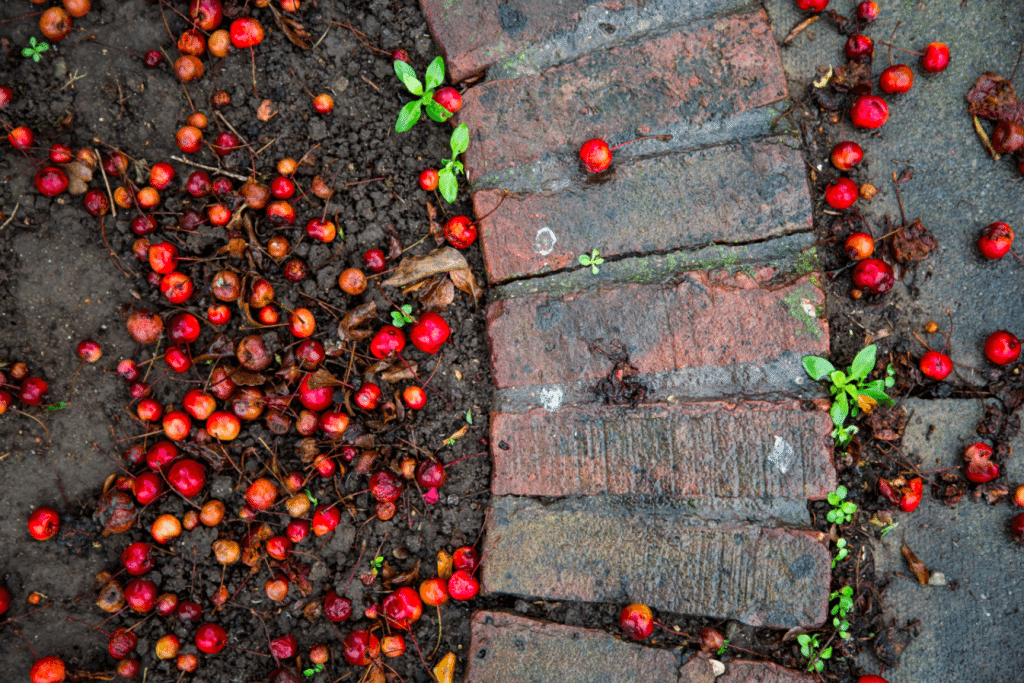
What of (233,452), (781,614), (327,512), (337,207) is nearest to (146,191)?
(337,207)

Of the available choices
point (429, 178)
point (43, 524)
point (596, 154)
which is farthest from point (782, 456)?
point (43, 524)

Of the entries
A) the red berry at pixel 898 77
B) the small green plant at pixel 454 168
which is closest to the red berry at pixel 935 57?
the red berry at pixel 898 77

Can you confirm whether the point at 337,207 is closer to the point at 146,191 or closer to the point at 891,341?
the point at 146,191

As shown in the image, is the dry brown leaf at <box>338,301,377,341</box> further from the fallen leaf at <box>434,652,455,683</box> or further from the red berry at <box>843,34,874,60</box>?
the red berry at <box>843,34,874,60</box>

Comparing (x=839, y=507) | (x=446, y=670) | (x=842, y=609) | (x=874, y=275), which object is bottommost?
(x=446, y=670)

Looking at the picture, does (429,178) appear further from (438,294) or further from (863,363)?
(863,363)

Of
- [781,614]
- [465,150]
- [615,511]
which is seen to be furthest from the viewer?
[465,150]
